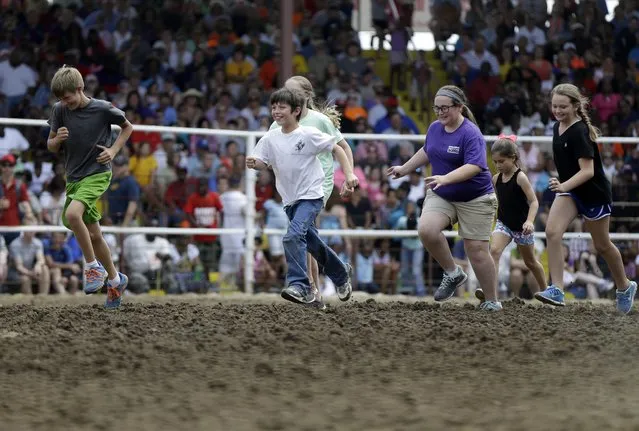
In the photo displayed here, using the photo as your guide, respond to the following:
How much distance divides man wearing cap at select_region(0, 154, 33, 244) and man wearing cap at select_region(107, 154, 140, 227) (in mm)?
945

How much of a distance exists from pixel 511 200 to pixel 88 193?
3580mm

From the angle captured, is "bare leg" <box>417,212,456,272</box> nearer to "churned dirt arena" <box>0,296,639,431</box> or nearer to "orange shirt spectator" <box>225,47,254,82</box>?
"churned dirt arena" <box>0,296,639,431</box>

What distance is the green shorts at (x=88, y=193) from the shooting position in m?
8.47

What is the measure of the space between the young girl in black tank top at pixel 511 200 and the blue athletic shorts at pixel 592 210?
2.13 feet

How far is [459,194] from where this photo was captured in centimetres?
855

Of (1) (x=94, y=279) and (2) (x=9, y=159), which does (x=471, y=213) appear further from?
(2) (x=9, y=159)

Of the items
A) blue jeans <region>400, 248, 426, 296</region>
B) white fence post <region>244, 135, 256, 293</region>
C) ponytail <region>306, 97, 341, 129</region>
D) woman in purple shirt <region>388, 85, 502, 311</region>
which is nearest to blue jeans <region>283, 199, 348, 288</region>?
woman in purple shirt <region>388, 85, 502, 311</region>

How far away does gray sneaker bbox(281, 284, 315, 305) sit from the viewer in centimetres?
822

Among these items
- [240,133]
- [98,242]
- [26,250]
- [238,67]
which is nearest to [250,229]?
[240,133]

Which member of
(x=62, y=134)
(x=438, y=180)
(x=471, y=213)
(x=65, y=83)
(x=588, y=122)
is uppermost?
(x=65, y=83)

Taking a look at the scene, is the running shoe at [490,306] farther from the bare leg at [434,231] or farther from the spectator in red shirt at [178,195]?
the spectator in red shirt at [178,195]

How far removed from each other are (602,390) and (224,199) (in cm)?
819

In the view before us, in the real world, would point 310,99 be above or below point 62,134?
above

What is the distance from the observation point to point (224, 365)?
6.18 m
